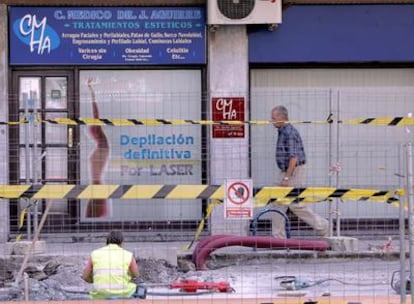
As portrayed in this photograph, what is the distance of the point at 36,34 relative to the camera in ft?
44.2

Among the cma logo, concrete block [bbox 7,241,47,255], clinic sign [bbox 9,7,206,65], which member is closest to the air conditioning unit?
clinic sign [bbox 9,7,206,65]

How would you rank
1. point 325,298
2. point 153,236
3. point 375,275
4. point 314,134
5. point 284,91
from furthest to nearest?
point 284,91 < point 314,134 < point 153,236 < point 375,275 < point 325,298

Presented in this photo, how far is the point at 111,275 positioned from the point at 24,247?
11.7 ft

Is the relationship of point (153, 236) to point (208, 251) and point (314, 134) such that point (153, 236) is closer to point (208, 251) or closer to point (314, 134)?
point (208, 251)

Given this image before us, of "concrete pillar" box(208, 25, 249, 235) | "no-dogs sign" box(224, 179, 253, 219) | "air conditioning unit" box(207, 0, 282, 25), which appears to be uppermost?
"air conditioning unit" box(207, 0, 282, 25)

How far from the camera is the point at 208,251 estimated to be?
444 inches

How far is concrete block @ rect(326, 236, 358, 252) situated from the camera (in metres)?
11.8

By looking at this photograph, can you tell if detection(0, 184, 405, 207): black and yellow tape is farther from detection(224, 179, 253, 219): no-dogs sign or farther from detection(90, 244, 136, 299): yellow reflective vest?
detection(90, 244, 136, 299): yellow reflective vest

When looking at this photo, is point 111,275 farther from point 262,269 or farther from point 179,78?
point 179,78

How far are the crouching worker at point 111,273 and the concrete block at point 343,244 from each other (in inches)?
159

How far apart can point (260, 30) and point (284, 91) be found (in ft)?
3.06

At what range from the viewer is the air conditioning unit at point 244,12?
518 inches

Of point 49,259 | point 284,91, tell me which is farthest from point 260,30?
point 49,259

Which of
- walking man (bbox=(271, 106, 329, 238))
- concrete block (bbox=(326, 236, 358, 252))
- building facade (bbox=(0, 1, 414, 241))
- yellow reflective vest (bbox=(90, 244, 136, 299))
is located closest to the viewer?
yellow reflective vest (bbox=(90, 244, 136, 299))
